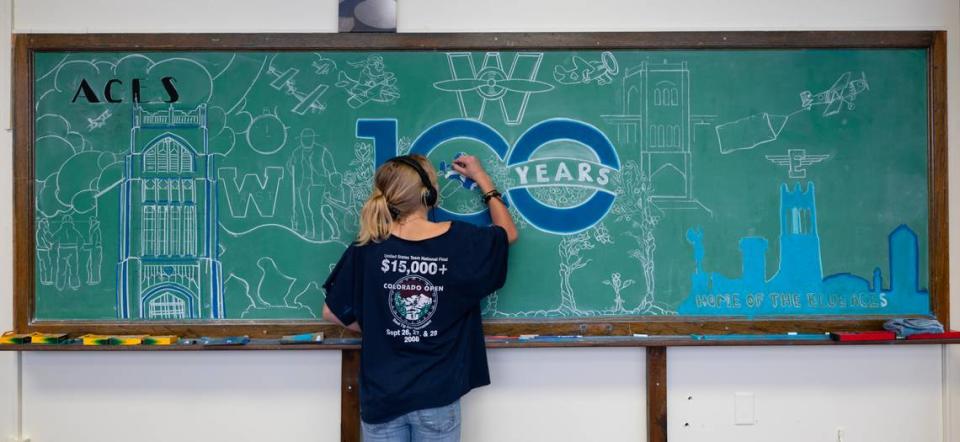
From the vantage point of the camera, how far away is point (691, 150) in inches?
94.3

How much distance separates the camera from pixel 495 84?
7.86 feet

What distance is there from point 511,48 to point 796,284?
1.49m

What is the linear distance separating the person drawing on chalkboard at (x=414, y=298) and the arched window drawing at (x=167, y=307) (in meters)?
0.69

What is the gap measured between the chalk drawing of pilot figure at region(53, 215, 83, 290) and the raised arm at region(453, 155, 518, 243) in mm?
1547

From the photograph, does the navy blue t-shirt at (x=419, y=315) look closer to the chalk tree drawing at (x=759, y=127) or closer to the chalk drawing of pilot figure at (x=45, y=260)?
the chalk tree drawing at (x=759, y=127)

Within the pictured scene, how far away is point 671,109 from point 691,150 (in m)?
0.18

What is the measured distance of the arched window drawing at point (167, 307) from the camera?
236 centimetres

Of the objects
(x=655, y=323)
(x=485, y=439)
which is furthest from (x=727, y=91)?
(x=485, y=439)

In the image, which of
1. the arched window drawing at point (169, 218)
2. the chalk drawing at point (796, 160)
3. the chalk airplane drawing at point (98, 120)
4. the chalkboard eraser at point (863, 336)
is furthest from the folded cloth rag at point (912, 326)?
the chalk airplane drawing at point (98, 120)

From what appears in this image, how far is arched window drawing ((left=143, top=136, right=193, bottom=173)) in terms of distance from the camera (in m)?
2.37

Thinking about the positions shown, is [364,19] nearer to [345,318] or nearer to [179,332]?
[345,318]

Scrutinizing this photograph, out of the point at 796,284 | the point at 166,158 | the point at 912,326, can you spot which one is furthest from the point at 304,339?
the point at 912,326

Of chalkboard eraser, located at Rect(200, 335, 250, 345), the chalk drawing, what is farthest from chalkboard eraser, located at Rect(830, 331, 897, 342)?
chalkboard eraser, located at Rect(200, 335, 250, 345)

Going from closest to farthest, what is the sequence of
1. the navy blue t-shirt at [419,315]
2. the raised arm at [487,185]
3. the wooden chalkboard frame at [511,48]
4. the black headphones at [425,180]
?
the navy blue t-shirt at [419,315] < the black headphones at [425,180] < the raised arm at [487,185] < the wooden chalkboard frame at [511,48]
